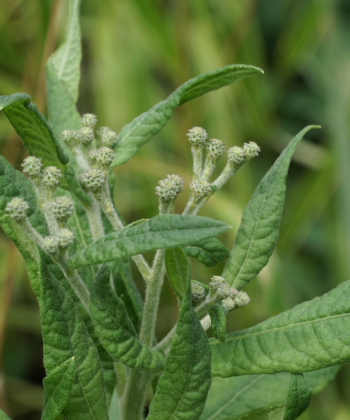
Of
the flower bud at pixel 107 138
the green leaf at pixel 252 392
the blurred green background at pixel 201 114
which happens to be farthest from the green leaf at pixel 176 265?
the blurred green background at pixel 201 114

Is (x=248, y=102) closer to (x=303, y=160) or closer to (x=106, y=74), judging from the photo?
(x=303, y=160)

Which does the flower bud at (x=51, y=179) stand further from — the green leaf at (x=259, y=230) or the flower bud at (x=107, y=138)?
the green leaf at (x=259, y=230)

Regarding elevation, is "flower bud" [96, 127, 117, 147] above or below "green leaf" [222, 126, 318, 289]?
above

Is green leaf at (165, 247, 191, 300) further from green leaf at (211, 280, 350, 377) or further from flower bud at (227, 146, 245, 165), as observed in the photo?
flower bud at (227, 146, 245, 165)

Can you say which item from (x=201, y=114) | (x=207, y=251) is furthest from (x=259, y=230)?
(x=201, y=114)

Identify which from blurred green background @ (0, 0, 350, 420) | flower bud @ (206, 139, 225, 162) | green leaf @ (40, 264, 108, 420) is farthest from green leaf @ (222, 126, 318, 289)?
blurred green background @ (0, 0, 350, 420)

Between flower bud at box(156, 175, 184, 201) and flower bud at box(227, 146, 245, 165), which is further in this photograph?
flower bud at box(227, 146, 245, 165)

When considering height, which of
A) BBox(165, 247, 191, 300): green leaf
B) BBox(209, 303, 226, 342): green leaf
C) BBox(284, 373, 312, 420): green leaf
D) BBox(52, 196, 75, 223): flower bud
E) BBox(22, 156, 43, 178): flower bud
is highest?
BBox(22, 156, 43, 178): flower bud
